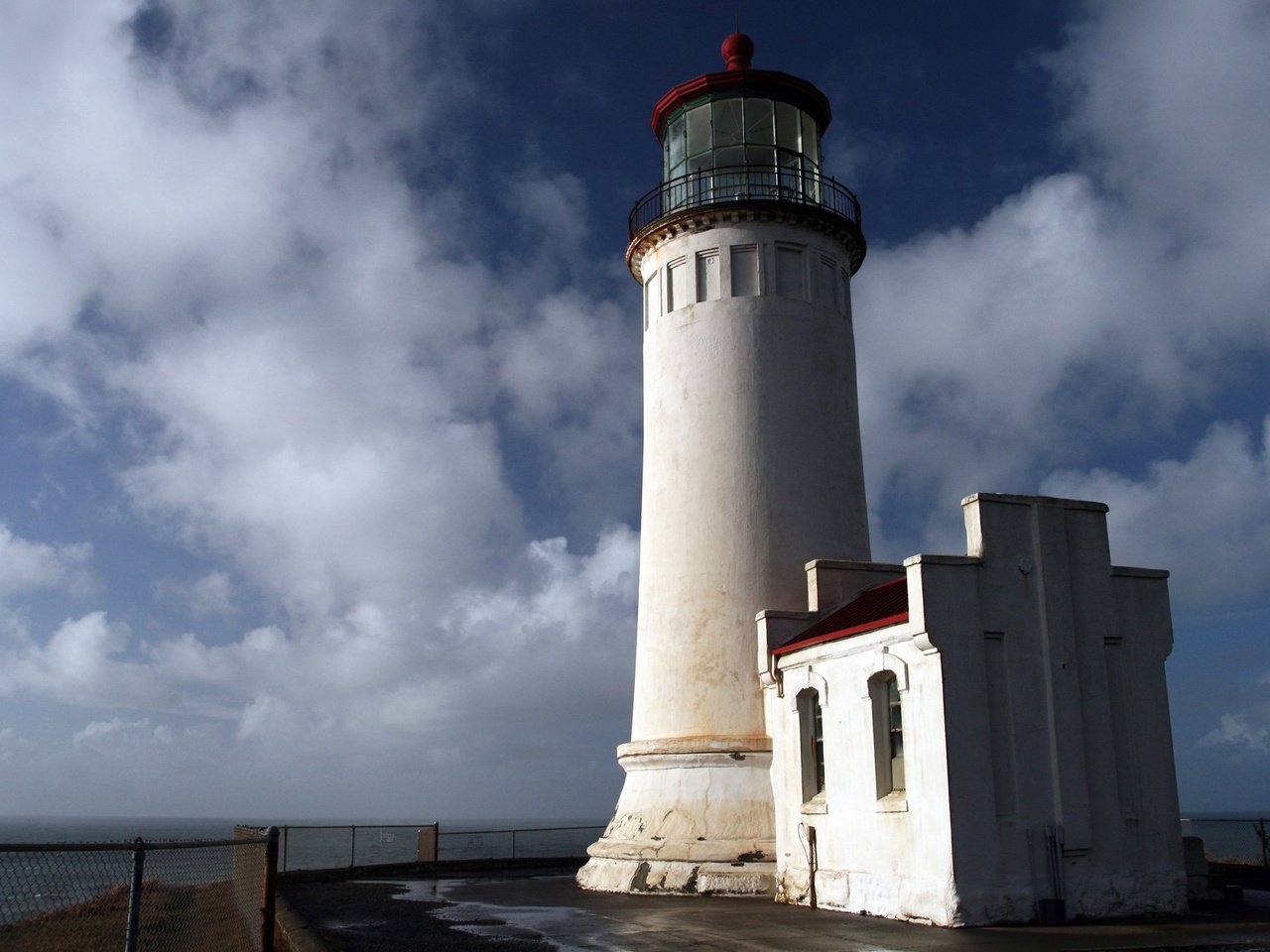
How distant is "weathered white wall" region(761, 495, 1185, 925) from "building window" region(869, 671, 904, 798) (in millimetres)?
171

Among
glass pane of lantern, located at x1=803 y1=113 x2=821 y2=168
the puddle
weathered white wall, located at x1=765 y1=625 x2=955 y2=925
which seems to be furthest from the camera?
glass pane of lantern, located at x1=803 y1=113 x2=821 y2=168

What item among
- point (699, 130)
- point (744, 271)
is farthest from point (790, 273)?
point (699, 130)

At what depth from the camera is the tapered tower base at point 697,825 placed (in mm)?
18844

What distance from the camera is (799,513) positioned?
827 inches

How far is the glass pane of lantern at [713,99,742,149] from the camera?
23641mm

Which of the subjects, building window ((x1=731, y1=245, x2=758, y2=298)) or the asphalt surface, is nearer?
the asphalt surface

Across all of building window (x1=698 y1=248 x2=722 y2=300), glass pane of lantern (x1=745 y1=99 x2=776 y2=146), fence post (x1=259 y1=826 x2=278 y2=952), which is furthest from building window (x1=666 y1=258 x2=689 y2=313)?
fence post (x1=259 y1=826 x2=278 y2=952)

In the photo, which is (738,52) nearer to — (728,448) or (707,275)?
(707,275)

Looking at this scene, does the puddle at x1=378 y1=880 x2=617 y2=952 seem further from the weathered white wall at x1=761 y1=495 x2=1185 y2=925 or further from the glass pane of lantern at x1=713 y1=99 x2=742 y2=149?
the glass pane of lantern at x1=713 y1=99 x2=742 y2=149

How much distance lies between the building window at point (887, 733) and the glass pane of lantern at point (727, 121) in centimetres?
1218

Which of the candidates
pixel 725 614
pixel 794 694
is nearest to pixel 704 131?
pixel 725 614

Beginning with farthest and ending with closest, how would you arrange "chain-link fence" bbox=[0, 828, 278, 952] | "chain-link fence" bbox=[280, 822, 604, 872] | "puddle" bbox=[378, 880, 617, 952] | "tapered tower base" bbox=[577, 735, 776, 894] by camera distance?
"chain-link fence" bbox=[280, 822, 604, 872] → "tapered tower base" bbox=[577, 735, 776, 894] → "puddle" bbox=[378, 880, 617, 952] → "chain-link fence" bbox=[0, 828, 278, 952]

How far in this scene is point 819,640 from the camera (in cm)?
1784

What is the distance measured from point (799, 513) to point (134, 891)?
14808 mm
